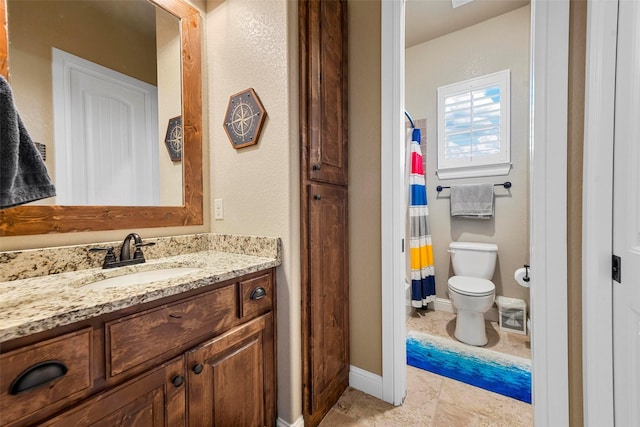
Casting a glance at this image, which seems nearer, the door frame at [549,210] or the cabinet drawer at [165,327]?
the cabinet drawer at [165,327]

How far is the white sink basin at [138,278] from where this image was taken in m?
0.96

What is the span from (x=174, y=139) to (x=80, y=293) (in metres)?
0.94

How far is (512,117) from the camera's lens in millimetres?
2395

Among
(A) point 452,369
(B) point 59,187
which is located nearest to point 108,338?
(B) point 59,187

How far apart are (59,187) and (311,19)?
1.34m

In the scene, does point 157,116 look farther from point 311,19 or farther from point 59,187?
point 311,19

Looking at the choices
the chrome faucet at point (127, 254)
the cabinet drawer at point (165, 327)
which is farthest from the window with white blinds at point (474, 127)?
the chrome faucet at point (127, 254)

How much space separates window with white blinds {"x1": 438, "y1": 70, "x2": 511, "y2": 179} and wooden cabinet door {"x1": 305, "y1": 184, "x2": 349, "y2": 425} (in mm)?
1706

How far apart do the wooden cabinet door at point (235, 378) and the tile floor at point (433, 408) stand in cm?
46

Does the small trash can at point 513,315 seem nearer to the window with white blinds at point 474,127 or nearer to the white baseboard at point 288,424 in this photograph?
the window with white blinds at point 474,127

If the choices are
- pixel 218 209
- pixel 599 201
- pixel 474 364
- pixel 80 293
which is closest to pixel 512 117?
pixel 599 201

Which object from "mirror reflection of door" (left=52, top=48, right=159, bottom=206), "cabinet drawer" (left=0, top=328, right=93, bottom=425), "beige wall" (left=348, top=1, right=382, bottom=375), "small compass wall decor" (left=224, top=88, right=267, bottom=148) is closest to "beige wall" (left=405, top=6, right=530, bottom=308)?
"beige wall" (left=348, top=1, right=382, bottom=375)

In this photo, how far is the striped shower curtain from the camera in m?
2.42

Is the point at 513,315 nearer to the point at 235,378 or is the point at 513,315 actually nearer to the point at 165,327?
the point at 235,378
